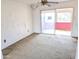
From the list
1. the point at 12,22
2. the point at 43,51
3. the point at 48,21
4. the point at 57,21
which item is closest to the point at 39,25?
the point at 48,21

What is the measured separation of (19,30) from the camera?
593 centimetres

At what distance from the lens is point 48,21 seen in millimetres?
7941

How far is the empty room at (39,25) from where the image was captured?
4.50 m

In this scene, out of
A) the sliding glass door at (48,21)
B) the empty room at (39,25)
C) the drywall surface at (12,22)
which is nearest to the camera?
the drywall surface at (12,22)

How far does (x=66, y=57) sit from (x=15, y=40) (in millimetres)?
3023

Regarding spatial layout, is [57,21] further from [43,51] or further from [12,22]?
[43,51]

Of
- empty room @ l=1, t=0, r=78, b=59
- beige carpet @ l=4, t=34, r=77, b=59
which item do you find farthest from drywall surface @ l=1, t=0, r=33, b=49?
beige carpet @ l=4, t=34, r=77, b=59

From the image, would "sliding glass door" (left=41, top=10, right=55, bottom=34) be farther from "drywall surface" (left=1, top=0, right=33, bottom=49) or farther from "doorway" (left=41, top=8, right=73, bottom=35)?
"drywall surface" (left=1, top=0, right=33, bottom=49)

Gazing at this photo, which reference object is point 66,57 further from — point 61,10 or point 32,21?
point 32,21

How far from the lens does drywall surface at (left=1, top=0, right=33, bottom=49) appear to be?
4.39 meters

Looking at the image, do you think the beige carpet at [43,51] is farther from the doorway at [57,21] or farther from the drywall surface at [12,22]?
the doorway at [57,21]

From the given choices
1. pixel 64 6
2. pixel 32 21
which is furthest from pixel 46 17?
pixel 64 6

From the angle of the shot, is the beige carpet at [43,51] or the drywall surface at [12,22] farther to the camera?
the drywall surface at [12,22]

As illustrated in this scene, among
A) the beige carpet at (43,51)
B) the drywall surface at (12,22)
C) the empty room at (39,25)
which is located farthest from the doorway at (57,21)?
the beige carpet at (43,51)
